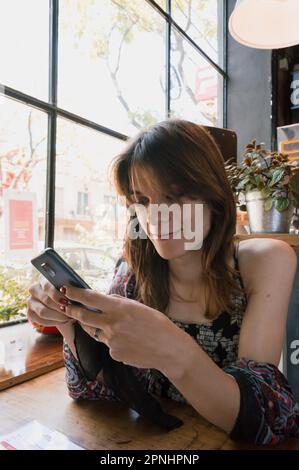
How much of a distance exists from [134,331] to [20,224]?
1408mm

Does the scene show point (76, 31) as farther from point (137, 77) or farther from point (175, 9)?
point (175, 9)

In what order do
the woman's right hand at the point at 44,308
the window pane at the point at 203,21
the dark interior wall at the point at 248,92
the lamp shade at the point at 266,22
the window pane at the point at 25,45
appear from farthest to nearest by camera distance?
the dark interior wall at the point at 248,92 < the window pane at the point at 203,21 < the window pane at the point at 25,45 < the lamp shade at the point at 266,22 < the woman's right hand at the point at 44,308

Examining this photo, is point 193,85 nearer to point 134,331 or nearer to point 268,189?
point 268,189

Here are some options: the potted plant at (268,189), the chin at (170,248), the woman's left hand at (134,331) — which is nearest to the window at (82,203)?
the potted plant at (268,189)

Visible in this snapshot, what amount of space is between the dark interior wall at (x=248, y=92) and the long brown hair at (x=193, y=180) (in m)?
3.13

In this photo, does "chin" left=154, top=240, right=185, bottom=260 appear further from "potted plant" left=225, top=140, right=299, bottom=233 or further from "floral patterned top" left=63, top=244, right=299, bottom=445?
"potted plant" left=225, top=140, right=299, bottom=233

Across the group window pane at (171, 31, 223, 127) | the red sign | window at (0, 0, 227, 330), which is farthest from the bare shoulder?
window pane at (171, 31, 223, 127)

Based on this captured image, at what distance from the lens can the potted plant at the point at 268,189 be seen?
3.82ft

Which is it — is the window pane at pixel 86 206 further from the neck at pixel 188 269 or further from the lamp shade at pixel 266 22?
the neck at pixel 188 269

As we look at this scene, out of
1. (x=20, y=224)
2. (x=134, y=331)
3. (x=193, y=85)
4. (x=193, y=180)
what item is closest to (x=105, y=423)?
(x=134, y=331)

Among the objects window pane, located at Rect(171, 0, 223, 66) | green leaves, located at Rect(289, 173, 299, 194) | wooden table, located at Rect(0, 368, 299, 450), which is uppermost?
window pane, located at Rect(171, 0, 223, 66)

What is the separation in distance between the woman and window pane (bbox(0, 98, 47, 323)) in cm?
88

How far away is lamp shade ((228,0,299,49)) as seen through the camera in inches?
59.3

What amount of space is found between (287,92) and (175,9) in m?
1.38
